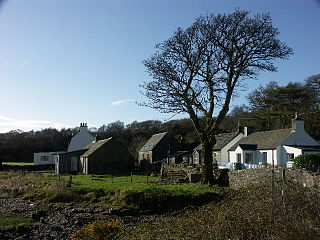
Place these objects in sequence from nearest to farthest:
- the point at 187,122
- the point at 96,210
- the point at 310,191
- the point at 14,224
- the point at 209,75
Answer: the point at 310,191 → the point at 14,224 → the point at 96,210 → the point at 209,75 → the point at 187,122

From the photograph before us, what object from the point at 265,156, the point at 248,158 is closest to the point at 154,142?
the point at 248,158

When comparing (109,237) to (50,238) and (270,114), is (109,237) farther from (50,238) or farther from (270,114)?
(270,114)

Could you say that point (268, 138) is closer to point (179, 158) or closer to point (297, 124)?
point (297, 124)

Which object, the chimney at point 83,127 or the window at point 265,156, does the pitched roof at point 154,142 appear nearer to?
the chimney at point 83,127

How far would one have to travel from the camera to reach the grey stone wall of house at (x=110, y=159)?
148 feet

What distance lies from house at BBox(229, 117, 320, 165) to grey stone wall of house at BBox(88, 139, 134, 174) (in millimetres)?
14197

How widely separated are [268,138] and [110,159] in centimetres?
1879

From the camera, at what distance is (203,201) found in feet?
73.0

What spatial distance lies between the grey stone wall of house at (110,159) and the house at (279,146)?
559 inches

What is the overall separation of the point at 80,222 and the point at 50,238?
3.04 meters

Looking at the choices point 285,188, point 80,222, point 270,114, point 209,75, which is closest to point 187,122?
point 270,114

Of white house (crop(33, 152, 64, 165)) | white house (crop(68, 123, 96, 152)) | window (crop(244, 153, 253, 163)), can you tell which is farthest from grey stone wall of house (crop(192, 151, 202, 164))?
white house (crop(33, 152, 64, 165))

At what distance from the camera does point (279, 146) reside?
114 ft

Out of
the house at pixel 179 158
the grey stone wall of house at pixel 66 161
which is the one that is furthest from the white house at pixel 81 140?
the house at pixel 179 158
